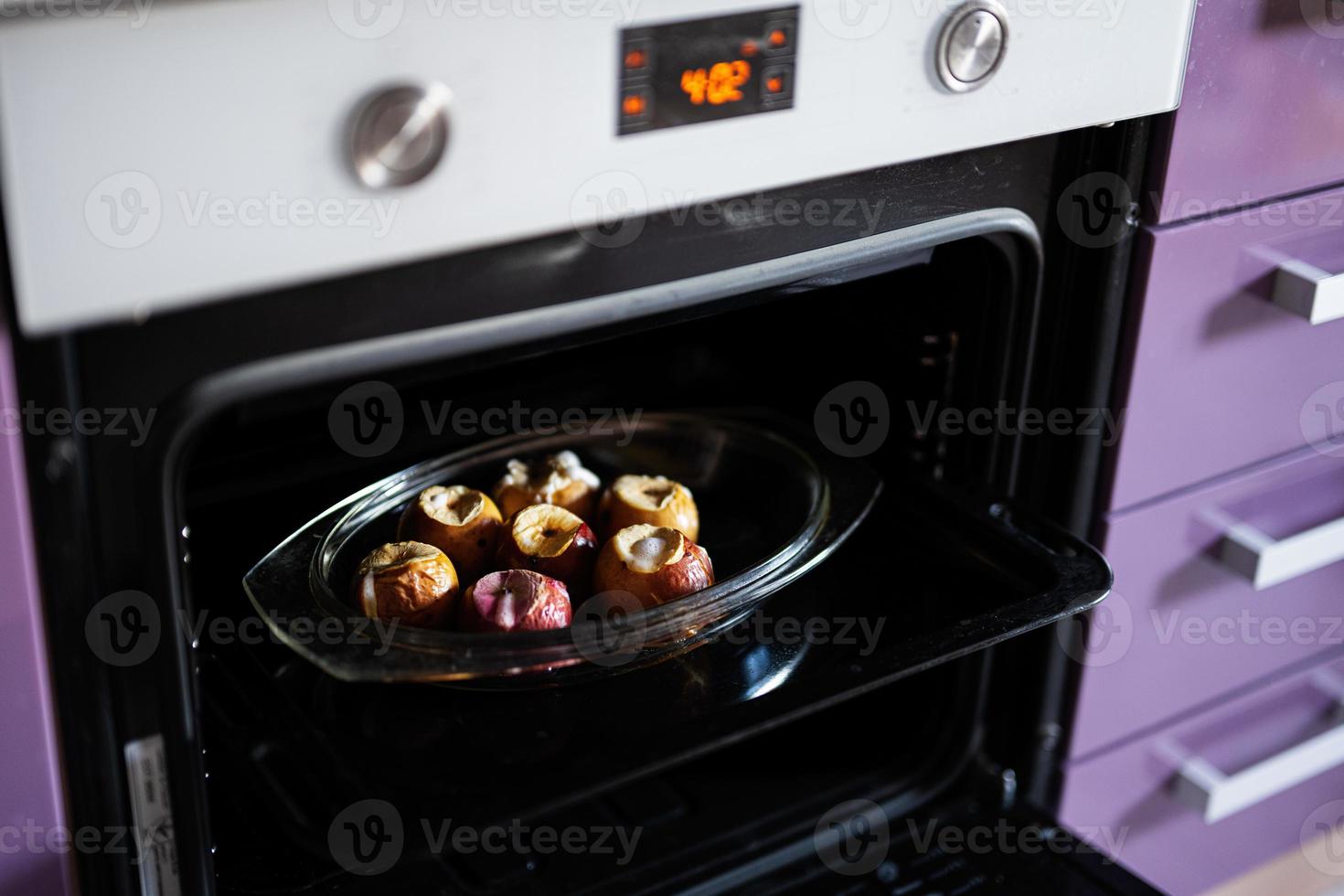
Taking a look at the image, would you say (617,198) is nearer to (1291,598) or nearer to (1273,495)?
(1273,495)

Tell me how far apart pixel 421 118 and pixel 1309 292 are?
679 millimetres

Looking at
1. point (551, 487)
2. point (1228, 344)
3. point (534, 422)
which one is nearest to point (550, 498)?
point (551, 487)

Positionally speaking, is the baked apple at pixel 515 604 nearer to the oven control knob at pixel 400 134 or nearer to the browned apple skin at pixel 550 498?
the browned apple skin at pixel 550 498

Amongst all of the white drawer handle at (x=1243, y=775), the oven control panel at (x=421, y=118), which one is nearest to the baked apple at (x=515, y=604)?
the oven control panel at (x=421, y=118)

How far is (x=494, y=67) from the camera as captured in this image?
68 centimetres

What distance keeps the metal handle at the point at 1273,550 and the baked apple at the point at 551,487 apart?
515 millimetres

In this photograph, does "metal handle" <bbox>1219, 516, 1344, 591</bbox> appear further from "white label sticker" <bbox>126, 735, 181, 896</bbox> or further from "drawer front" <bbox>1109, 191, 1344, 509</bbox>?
"white label sticker" <bbox>126, 735, 181, 896</bbox>

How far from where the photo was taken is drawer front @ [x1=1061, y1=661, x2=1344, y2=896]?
122 centimetres

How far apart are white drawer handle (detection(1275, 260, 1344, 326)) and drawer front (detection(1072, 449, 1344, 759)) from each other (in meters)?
0.16

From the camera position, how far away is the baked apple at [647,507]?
0.98 meters

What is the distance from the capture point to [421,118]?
2.19ft

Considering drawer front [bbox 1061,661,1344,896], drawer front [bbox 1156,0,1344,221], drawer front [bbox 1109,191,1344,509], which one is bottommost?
drawer front [bbox 1061,661,1344,896]

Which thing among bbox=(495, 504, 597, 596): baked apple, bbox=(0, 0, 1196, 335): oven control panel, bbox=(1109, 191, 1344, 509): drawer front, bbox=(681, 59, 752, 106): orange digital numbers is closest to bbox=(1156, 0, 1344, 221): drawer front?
bbox=(1109, 191, 1344, 509): drawer front

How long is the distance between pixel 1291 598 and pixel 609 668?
2.23 feet
